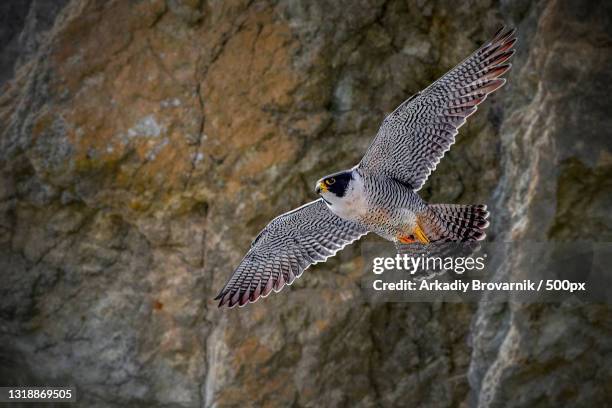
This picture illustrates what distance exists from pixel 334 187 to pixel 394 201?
455 millimetres

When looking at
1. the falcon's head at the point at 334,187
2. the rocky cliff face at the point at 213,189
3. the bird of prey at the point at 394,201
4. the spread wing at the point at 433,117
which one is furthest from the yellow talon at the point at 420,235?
the rocky cliff face at the point at 213,189

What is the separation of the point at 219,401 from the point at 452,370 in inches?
67.4

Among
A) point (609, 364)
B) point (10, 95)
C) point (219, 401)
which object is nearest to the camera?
point (609, 364)

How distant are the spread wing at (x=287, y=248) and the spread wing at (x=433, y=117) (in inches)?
21.1

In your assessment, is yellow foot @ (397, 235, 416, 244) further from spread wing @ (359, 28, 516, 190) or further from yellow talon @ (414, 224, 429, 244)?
spread wing @ (359, 28, 516, 190)

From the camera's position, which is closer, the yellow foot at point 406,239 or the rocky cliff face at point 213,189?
the yellow foot at point 406,239

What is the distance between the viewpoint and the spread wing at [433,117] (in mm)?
5703

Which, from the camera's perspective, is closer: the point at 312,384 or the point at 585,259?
the point at 585,259

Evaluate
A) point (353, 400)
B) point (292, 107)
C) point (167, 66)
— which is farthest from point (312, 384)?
point (167, 66)

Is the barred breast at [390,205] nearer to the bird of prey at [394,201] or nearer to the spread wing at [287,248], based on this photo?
the bird of prey at [394,201]

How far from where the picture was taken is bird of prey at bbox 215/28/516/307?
18.9 ft

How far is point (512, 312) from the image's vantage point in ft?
21.3

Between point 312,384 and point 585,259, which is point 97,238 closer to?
point 312,384

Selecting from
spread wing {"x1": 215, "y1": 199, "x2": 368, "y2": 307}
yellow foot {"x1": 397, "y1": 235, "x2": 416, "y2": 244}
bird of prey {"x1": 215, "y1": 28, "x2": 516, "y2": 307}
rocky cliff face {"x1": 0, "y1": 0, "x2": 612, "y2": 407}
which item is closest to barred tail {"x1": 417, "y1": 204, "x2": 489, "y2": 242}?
bird of prey {"x1": 215, "y1": 28, "x2": 516, "y2": 307}
